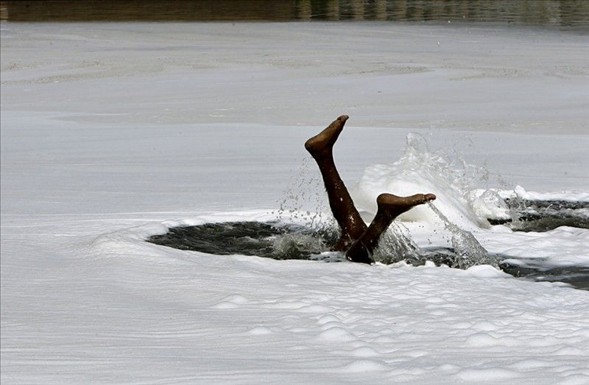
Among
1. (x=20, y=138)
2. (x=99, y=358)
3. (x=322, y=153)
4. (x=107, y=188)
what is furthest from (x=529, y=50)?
(x=99, y=358)

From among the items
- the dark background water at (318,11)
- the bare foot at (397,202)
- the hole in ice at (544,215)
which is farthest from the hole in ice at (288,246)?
the dark background water at (318,11)

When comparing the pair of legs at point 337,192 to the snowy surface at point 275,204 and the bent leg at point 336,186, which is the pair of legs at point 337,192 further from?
the snowy surface at point 275,204

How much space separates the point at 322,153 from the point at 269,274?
0.68 m

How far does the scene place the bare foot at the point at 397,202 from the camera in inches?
187

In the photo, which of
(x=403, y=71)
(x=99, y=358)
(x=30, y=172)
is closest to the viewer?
(x=99, y=358)

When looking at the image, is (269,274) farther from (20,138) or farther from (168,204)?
(20,138)

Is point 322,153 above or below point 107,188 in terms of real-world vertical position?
above

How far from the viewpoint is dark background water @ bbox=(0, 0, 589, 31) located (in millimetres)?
19172

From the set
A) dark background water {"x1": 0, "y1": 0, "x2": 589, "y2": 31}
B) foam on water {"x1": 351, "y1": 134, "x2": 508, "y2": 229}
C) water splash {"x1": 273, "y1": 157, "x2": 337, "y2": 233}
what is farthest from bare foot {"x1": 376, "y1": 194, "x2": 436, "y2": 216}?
dark background water {"x1": 0, "y1": 0, "x2": 589, "y2": 31}

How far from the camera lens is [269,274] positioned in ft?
16.0

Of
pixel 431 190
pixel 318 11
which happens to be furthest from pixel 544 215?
pixel 318 11

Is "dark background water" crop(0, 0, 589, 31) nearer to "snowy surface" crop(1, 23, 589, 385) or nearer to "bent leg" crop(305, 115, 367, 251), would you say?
"snowy surface" crop(1, 23, 589, 385)

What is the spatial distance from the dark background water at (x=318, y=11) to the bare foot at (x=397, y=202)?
38.2 ft

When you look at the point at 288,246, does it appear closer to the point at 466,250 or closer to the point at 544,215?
the point at 466,250
